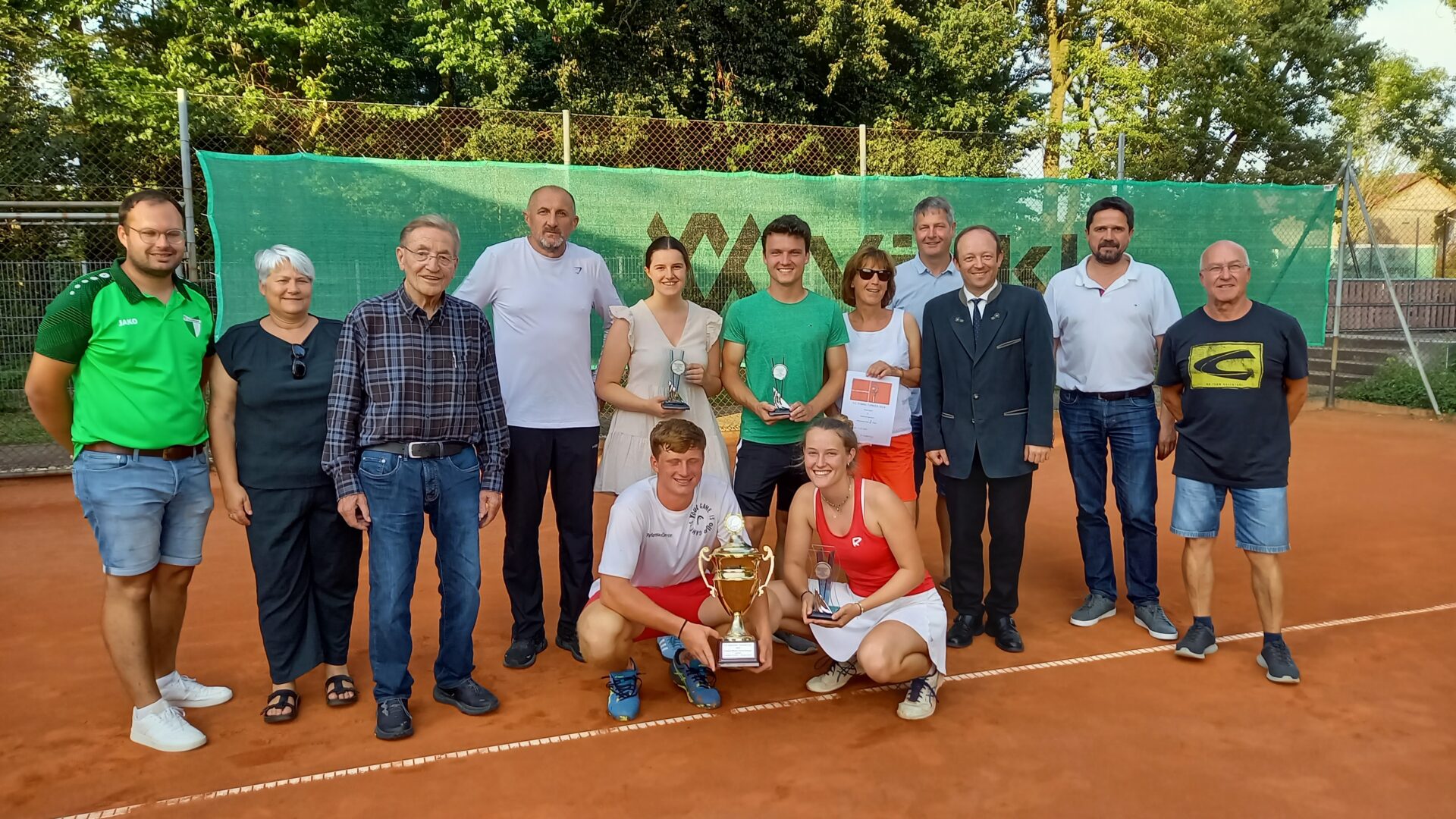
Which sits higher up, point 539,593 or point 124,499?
point 124,499

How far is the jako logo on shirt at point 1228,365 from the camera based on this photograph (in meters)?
3.73

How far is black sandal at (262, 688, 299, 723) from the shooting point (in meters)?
→ 3.37

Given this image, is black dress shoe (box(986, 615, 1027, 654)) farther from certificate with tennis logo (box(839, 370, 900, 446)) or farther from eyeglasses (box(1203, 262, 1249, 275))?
eyeglasses (box(1203, 262, 1249, 275))

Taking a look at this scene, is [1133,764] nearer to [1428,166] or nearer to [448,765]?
[448,765]

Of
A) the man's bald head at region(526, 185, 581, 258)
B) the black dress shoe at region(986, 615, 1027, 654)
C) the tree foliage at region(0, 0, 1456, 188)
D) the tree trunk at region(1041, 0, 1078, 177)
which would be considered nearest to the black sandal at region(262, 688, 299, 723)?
the man's bald head at region(526, 185, 581, 258)

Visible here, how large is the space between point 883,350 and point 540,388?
1.44m

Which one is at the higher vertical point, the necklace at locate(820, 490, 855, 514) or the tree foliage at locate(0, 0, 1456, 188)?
the tree foliage at locate(0, 0, 1456, 188)

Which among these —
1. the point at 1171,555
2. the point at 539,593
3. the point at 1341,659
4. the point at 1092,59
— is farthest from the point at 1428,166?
the point at 539,593

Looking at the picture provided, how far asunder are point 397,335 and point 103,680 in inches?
77.3

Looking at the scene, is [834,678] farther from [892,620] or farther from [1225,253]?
[1225,253]

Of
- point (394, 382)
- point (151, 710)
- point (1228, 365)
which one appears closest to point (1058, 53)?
point (1228, 365)

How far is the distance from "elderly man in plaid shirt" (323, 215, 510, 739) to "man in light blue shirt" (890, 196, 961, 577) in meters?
1.95

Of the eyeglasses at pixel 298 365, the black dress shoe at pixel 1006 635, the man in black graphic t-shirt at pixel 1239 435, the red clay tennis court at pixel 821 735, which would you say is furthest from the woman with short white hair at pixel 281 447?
the man in black graphic t-shirt at pixel 1239 435

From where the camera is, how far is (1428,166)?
75.2 ft
